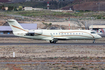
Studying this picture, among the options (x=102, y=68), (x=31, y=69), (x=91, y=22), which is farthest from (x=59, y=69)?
(x=91, y=22)

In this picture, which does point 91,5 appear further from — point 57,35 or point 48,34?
point 48,34

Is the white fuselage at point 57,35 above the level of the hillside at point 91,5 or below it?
below

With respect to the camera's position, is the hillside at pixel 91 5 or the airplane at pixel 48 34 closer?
the airplane at pixel 48 34

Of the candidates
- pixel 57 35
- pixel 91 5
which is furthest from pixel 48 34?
pixel 91 5

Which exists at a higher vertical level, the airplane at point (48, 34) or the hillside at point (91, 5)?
the hillside at point (91, 5)

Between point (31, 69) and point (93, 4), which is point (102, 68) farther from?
point (93, 4)

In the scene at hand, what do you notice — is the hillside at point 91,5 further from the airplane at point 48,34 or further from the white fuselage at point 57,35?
the airplane at point 48,34

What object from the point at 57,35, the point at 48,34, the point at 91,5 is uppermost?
the point at 91,5

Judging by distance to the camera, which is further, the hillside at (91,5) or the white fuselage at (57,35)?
the hillside at (91,5)

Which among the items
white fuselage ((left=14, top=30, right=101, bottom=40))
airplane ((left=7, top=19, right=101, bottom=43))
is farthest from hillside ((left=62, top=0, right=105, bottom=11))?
airplane ((left=7, top=19, right=101, bottom=43))

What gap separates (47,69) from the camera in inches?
666

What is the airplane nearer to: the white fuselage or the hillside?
the white fuselage

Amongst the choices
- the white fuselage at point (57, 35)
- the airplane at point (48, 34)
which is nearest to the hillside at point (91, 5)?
the white fuselage at point (57, 35)

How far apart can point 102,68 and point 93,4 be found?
11992 cm
